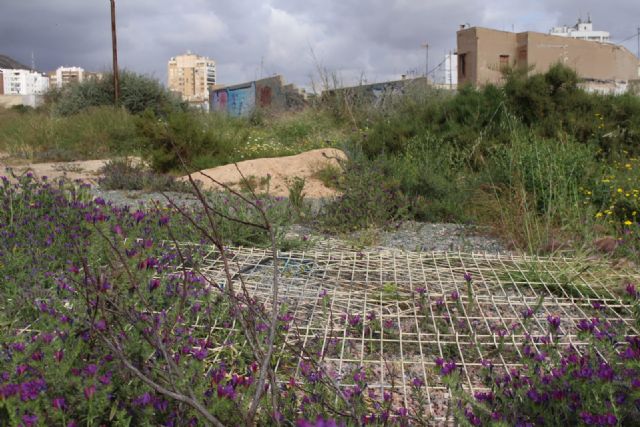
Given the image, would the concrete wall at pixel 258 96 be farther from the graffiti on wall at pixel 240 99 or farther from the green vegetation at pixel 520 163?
the green vegetation at pixel 520 163

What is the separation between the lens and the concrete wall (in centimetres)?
2678

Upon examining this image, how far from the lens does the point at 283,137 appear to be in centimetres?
1622

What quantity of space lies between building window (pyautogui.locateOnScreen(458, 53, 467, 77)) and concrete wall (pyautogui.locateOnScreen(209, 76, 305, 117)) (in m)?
8.00

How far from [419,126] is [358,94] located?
7.84 m

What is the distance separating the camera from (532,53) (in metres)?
30.0

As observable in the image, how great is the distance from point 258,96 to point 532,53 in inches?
528

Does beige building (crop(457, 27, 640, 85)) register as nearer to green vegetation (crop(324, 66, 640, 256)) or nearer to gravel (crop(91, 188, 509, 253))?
green vegetation (crop(324, 66, 640, 256))

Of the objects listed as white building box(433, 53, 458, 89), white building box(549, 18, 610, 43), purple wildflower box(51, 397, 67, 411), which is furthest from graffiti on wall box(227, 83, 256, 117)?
white building box(549, 18, 610, 43)

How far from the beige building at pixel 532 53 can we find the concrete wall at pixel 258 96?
7.61 meters

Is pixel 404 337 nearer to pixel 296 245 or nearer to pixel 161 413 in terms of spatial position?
pixel 161 413

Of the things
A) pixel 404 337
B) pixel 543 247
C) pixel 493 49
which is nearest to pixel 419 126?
pixel 543 247

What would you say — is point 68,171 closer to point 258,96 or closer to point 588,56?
point 258,96

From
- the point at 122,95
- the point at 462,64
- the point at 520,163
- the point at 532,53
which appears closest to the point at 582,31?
the point at 532,53

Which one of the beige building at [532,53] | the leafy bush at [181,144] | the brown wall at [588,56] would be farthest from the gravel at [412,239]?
the brown wall at [588,56]
